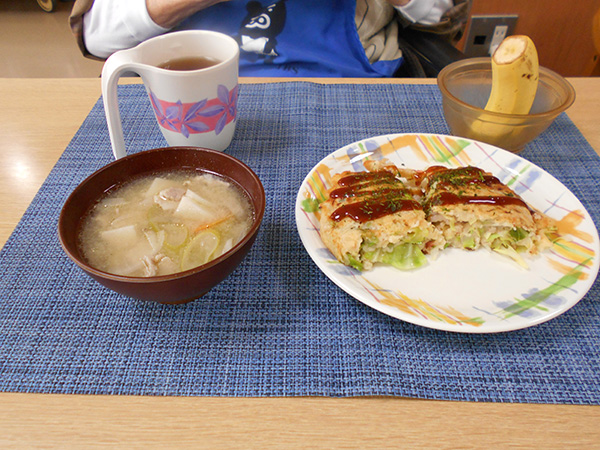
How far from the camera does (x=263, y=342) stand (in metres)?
0.89

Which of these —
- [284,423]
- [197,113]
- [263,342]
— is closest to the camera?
[284,423]

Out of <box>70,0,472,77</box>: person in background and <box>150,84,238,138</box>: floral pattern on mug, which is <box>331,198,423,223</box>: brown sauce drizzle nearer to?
<box>150,84,238,138</box>: floral pattern on mug

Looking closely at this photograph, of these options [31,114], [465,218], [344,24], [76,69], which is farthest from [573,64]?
[76,69]

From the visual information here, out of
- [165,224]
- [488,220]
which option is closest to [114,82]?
[165,224]

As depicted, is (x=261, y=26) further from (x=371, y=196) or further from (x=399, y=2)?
(x=371, y=196)

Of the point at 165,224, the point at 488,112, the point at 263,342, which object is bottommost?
the point at 263,342

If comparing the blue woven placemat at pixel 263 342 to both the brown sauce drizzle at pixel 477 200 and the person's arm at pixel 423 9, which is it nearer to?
the brown sauce drizzle at pixel 477 200

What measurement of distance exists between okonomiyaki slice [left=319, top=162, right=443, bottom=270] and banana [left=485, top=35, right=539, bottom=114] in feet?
1.84

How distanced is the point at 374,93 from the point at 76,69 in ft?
12.3

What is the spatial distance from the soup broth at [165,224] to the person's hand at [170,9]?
0.90 metres

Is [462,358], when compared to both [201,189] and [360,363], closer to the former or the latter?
[360,363]

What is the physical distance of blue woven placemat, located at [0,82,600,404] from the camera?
0.81m

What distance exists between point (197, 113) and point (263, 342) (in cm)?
73

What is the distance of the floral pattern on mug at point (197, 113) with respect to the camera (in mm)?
1215
